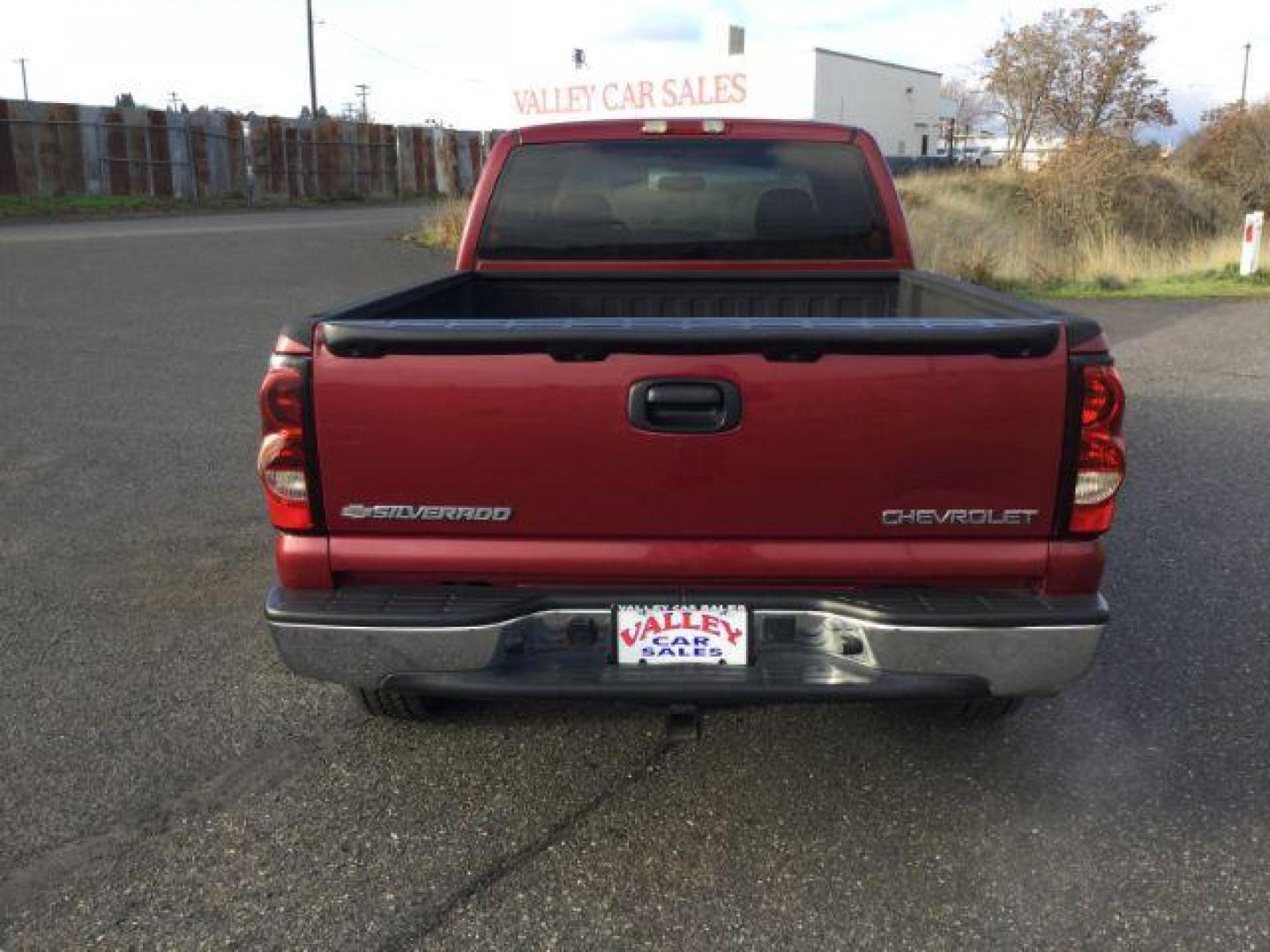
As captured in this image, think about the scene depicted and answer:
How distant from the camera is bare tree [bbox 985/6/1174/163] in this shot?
32.8m

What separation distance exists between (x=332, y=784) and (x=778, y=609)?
1423 millimetres

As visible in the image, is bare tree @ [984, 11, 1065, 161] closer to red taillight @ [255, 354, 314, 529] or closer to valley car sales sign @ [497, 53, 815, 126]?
valley car sales sign @ [497, 53, 815, 126]

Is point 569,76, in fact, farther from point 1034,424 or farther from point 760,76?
point 1034,424

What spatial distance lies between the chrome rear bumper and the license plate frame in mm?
19

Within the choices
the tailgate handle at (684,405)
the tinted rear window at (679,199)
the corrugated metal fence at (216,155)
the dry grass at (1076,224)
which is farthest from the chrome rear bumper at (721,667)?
the corrugated metal fence at (216,155)

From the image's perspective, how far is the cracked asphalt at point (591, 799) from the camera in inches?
104

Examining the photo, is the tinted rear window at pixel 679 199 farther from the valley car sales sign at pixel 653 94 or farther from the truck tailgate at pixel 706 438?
the valley car sales sign at pixel 653 94

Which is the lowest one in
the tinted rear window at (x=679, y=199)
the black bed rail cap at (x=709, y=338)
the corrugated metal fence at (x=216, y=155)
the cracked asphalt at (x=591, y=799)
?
the cracked asphalt at (x=591, y=799)

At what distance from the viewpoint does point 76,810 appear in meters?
3.08

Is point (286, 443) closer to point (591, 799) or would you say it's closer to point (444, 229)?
point (591, 799)

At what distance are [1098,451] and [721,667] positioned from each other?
3.47 ft

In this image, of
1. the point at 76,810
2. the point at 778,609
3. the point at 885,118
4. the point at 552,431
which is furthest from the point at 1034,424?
the point at 885,118

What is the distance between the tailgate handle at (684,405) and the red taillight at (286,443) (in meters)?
0.81

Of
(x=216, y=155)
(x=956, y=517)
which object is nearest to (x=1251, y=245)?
(x=956, y=517)
